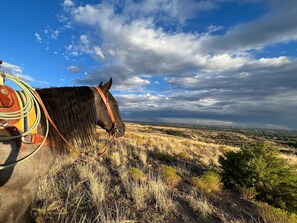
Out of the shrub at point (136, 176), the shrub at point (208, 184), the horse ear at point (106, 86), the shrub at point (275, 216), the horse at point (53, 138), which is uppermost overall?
the horse ear at point (106, 86)

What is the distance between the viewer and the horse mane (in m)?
3.75

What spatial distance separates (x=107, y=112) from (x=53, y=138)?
1097 mm

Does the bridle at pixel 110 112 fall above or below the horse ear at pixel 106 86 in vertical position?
below

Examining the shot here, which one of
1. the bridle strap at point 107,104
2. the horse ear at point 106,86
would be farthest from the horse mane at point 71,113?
the horse ear at point 106,86

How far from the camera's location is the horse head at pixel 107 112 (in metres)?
4.31

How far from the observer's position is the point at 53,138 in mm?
3613

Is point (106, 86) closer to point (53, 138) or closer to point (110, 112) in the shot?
point (110, 112)

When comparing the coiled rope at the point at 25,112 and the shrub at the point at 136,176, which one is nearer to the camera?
the coiled rope at the point at 25,112

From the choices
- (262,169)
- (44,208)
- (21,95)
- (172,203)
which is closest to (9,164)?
(21,95)

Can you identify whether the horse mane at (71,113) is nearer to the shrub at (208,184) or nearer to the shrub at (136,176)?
the shrub at (136,176)

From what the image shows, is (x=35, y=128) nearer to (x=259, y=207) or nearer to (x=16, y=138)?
(x=16, y=138)

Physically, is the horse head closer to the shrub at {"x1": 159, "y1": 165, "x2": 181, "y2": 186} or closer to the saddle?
the saddle

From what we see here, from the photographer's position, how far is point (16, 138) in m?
2.98

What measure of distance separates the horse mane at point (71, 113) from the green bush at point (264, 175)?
5.09m
